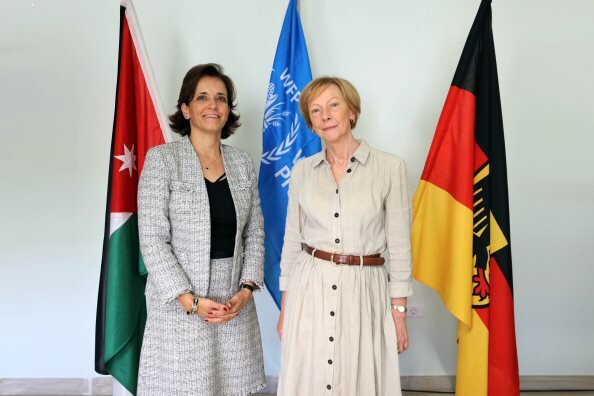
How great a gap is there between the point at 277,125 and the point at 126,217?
855 mm

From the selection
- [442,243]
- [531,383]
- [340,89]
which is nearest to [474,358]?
[442,243]

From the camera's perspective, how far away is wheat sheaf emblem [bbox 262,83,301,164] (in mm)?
2389

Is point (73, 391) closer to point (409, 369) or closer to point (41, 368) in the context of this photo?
point (41, 368)

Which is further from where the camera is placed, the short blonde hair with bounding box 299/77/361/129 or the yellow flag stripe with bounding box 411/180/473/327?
the yellow flag stripe with bounding box 411/180/473/327

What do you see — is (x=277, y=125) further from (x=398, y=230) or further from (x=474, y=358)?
(x=474, y=358)

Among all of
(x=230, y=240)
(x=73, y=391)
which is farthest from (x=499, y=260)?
(x=73, y=391)

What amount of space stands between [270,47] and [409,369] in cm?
205

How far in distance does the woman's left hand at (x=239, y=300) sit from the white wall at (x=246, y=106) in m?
1.17

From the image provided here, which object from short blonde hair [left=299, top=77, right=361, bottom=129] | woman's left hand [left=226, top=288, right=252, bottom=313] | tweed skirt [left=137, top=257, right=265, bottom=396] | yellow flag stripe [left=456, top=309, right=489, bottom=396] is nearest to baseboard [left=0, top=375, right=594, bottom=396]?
yellow flag stripe [left=456, top=309, right=489, bottom=396]

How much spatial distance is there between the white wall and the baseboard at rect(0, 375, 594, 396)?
0.05 m

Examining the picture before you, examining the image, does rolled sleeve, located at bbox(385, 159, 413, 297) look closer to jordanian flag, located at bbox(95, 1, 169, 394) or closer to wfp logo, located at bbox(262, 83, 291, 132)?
wfp logo, located at bbox(262, 83, 291, 132)

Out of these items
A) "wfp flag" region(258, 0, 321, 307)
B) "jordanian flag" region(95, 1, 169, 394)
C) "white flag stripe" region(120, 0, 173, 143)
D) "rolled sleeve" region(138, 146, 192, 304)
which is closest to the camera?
"rolled sleeve" region(138, 146, 192, 304)

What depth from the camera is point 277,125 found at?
7.84 ft

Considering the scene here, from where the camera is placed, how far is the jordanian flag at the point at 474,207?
209cm
